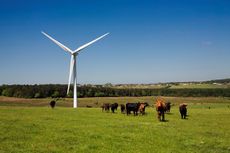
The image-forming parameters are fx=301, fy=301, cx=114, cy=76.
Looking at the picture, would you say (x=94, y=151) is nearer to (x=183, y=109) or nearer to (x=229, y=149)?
(x=229, y=149)

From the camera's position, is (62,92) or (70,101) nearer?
(70,101)

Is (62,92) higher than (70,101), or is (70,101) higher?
(62,92)

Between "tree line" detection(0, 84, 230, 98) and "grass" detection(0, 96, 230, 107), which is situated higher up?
"tree line" detection(0, 84, 230, 98)

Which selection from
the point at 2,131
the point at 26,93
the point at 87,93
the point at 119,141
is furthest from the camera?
the point at 87,93

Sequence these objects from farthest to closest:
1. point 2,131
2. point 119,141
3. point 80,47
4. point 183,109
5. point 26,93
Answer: point 26,93, point 80,47, point 183,109, point 2,131, point 119,141

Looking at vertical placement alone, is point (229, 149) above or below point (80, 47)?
below

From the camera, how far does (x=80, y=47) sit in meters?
60.3

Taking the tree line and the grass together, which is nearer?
the grass

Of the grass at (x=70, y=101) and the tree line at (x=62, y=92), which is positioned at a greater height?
the tree line at (x=62, y=92)

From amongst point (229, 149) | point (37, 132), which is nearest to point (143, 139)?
point (229, 149)

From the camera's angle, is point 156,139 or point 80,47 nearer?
point 156,139

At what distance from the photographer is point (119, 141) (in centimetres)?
1497

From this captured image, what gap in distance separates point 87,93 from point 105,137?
317 feet

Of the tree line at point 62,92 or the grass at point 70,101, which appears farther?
the tree line at point 62,92
